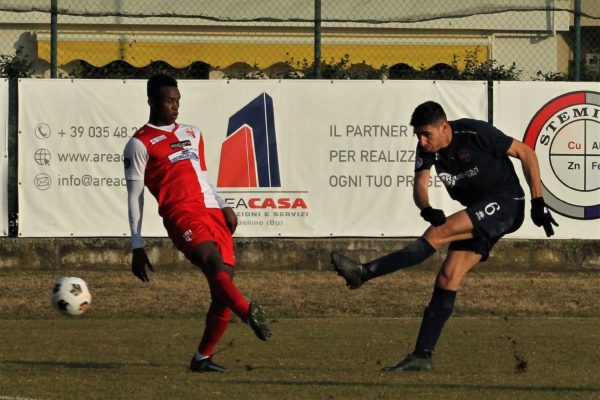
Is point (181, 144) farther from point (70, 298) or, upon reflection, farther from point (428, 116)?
point (428, 116)

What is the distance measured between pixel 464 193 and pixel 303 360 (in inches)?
74.0

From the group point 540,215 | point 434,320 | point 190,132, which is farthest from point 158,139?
point 540,215

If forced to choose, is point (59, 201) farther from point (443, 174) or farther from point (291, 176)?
point (443, 174)

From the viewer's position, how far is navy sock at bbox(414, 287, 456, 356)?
10.2m

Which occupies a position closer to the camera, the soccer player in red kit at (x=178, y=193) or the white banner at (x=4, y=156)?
the soccer player in red kit at (x=178, y=193)

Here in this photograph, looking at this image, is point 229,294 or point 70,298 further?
point 70,298

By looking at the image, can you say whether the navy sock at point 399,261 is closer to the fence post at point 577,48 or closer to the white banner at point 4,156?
the white banner at point 4,156

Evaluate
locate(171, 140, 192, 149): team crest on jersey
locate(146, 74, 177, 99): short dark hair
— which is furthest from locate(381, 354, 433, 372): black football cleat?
locate(146, 74, 177, 99): short dark hair

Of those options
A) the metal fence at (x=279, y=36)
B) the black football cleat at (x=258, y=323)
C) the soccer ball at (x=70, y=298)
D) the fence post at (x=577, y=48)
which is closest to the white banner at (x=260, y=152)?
the fence post at (x=577, y=48)

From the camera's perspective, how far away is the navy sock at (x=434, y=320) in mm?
10214

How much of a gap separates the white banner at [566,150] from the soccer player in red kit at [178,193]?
791 cm

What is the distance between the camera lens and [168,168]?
1000 cm

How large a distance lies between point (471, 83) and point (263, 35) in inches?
314

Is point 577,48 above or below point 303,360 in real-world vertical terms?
above
